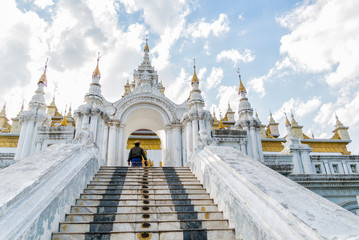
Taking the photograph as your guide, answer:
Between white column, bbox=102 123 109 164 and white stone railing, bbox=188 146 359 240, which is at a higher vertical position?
white column, bbox=102 123 109 164

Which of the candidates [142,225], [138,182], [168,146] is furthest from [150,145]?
[142,225]

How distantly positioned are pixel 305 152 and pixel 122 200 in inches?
445

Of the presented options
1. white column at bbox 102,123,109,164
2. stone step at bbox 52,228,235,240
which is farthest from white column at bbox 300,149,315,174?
stone step at bbox 52,228,235,240

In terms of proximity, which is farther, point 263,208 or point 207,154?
point 207,154

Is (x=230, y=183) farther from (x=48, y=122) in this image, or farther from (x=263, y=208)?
(x=48, y=122)

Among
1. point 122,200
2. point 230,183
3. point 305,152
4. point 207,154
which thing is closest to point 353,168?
point 305,152

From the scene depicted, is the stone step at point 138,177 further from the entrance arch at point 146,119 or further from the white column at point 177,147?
the entrance arch at point 146,119

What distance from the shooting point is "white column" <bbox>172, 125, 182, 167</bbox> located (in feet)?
43.3

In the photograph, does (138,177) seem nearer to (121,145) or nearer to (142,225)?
(142,225)

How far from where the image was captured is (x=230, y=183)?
5.04 metres

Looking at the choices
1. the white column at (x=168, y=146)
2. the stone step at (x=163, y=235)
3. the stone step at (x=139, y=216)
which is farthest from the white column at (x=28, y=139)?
the stone step at (x=163, y=235)

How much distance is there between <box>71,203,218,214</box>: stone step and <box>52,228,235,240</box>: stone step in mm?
979

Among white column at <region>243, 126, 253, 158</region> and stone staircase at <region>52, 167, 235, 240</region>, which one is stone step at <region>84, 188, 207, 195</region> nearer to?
stone staircase at <region>52, 167, 235, 240</region>

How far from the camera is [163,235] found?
4410mm
